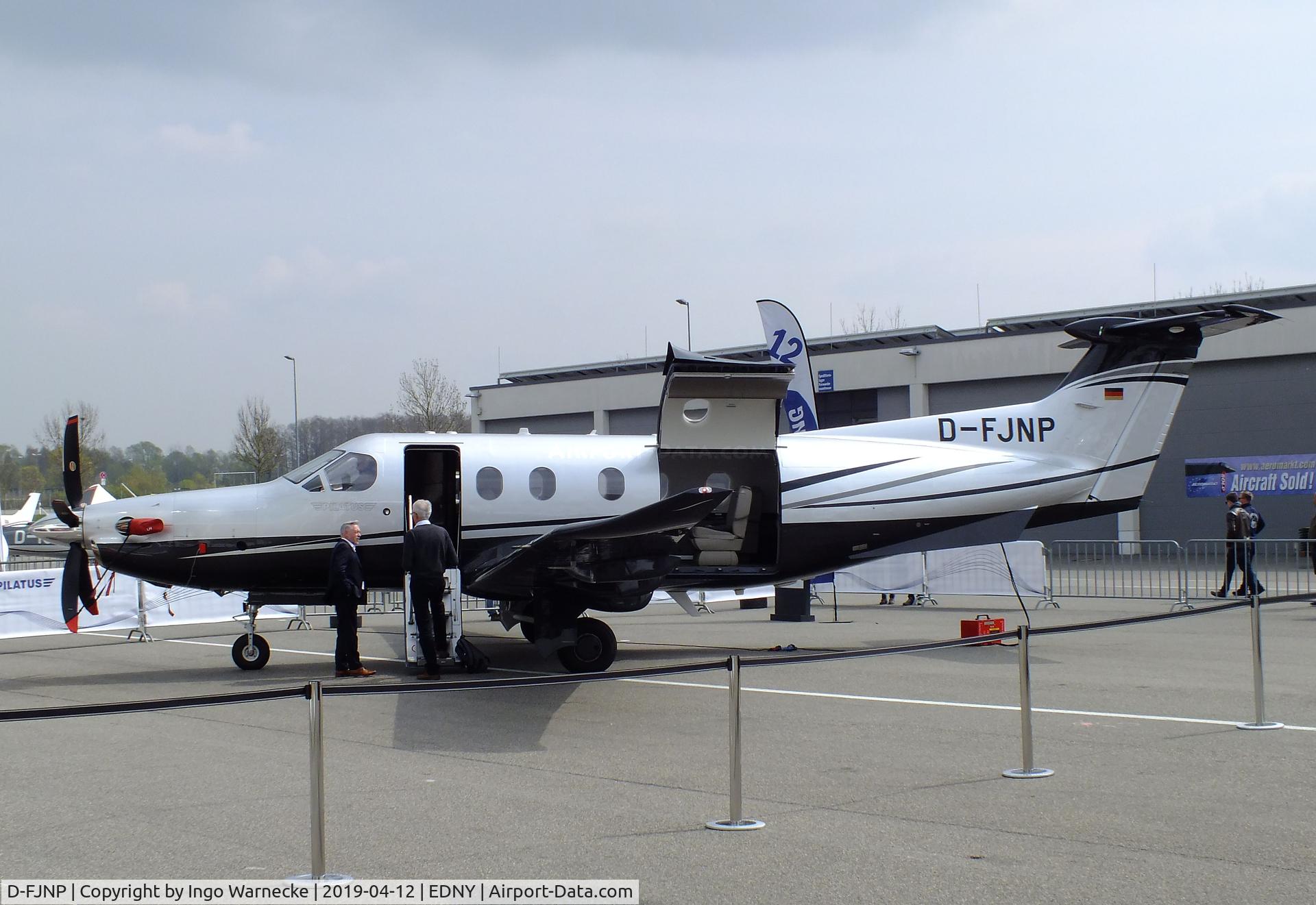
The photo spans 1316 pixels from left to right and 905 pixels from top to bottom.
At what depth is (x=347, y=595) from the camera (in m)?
11.9

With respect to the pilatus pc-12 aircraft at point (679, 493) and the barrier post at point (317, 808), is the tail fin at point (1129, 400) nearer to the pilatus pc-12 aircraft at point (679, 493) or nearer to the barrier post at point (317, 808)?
the pilatus pc-12 aircraft at point (679, 493)

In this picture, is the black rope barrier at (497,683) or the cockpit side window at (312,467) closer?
the black rope barrier at (497,683)

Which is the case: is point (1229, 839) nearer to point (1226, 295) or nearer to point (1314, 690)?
point (1314, 690)

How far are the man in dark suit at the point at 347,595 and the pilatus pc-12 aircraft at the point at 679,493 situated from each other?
514mm

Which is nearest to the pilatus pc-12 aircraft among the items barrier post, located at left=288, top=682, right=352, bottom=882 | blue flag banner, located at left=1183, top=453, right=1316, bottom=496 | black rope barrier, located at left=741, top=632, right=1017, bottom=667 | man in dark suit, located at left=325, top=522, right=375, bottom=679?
man in dark suit, located at left=325, top=522, right=375, bottom=679

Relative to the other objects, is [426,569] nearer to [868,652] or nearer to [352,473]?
[352,473]

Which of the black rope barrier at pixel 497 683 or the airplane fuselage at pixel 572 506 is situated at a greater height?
the airplane fuselage at pixel 572 506

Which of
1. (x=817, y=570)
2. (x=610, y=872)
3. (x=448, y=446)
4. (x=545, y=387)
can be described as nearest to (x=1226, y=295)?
(x=545, y=387)

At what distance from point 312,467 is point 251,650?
220 centimetres

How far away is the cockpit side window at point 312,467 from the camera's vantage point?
42.4 feet

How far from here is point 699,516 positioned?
32.9 feet

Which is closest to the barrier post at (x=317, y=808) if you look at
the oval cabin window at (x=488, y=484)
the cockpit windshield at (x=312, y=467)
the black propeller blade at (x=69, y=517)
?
the oval cabin window at (x=488, y=484)

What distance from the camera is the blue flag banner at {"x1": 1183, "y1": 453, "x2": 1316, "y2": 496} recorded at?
105 feet

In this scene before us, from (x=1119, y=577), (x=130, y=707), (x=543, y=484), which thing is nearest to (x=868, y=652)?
(x=130, y=707)
